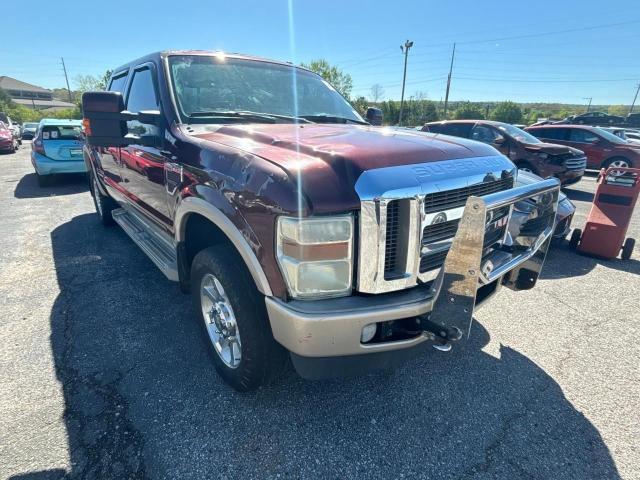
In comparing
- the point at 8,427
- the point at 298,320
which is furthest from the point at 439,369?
the point at 8,427

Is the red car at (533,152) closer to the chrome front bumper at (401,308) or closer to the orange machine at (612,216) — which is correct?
the orange machine at (612,216)

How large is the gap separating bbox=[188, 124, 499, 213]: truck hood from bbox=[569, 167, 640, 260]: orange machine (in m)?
3.54

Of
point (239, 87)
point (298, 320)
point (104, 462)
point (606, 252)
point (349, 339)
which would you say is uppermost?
point (239, 87)

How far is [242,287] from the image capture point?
2.01 m

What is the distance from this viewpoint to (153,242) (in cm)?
359

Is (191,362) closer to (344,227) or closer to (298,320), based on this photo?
(298,320)

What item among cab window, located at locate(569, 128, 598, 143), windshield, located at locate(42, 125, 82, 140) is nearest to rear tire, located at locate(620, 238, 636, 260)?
cab window, located at locate(569, 128, 598, 143)

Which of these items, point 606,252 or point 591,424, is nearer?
point 591,424

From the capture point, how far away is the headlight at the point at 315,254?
1.61 metres

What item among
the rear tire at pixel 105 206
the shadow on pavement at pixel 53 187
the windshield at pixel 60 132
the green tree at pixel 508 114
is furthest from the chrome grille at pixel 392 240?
the green tree at pixel 508 114

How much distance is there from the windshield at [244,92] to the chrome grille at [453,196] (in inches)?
64.0

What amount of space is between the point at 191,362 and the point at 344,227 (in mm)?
1720

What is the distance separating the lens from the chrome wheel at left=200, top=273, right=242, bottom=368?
7.26ft

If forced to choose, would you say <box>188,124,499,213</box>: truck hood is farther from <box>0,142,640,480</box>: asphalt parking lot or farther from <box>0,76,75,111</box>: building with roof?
<box>0,76,75,111</box>: building with roof
